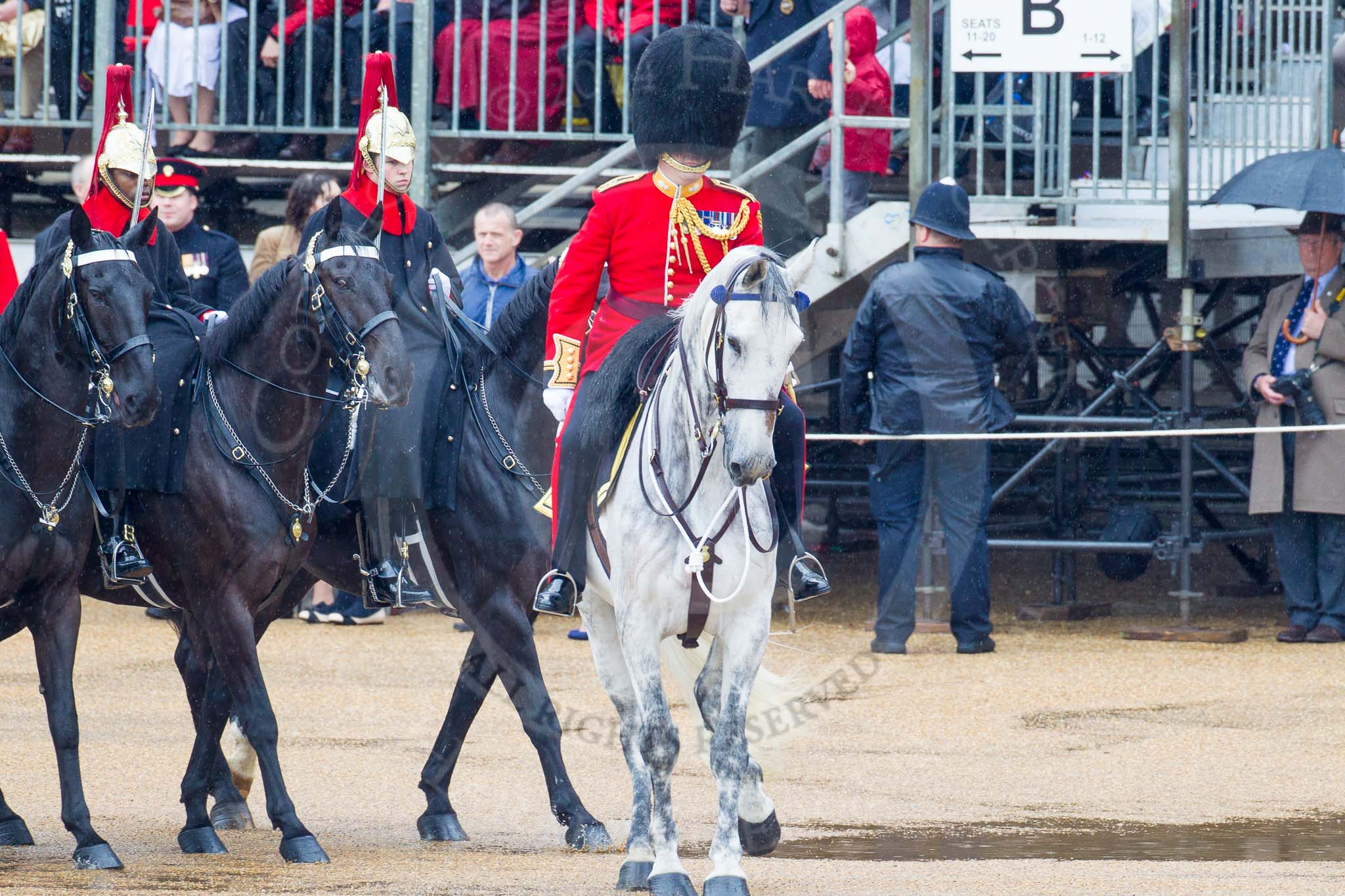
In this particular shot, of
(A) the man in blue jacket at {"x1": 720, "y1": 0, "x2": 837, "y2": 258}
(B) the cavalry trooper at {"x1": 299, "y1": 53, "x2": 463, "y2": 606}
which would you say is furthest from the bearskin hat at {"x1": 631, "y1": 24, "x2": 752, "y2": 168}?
(A) the man in blue jacket at {"x1": 720, "y1": 0, "x2": 837, "y2": 258}

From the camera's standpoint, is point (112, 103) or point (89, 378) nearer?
point (89, 378)

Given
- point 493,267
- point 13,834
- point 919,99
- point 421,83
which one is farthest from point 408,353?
point 421,83

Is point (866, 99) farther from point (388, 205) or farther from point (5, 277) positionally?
point (5, 277)

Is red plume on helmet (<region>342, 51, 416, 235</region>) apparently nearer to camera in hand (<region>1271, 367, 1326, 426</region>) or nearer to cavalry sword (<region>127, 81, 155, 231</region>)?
cavalry sword (<region>127, 81, 155, 231</region>)

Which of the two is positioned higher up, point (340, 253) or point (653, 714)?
point (340, 253)

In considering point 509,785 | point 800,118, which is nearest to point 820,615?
point 800,118

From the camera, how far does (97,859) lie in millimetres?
5422

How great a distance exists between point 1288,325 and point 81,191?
5.61 metres

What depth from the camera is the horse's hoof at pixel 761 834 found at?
17.5ft

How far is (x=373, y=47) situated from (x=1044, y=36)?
12.6 ft

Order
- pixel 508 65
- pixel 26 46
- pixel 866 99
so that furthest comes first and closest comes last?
pixel 26 46 < pixel 508 65 < pixel 866 99

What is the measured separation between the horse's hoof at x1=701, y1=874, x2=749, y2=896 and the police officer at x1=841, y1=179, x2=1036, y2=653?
448 centimetres

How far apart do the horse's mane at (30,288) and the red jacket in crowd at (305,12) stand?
5.32 m

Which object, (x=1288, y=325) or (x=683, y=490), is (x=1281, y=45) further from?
(x=683, y=490)
